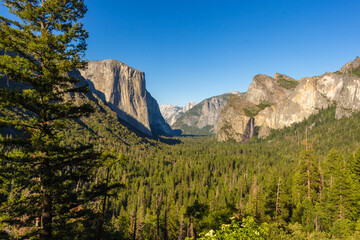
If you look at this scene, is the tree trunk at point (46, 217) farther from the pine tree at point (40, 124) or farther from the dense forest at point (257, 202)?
the dense forest at point (257, 202)

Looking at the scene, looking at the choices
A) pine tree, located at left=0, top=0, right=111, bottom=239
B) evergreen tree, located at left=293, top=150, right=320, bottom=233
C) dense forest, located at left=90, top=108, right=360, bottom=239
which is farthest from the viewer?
evergreen tree, located at left=293, top=150, right=320, bottom=233

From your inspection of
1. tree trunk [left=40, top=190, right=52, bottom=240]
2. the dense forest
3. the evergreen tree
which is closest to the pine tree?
tree trunk [left=40, top=190, right=52, bottom=240]

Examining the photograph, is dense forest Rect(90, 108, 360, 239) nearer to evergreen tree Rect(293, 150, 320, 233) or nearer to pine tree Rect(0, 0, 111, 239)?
evergreen tree Rect(293, 150, 320, 233)

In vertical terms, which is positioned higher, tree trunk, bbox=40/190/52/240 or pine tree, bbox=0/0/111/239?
pine tree, bbox=0/0/111/239

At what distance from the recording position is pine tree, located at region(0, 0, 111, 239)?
9297mm

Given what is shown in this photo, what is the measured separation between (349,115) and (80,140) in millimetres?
226755

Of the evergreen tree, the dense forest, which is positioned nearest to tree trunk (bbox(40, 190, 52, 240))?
the dense forest

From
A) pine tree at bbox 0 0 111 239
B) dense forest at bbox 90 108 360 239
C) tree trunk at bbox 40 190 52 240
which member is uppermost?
pine tree at bbox 0 0 111 239

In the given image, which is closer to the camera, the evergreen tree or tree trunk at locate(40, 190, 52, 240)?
tree trunk at locate(40, 190, 52, 240)

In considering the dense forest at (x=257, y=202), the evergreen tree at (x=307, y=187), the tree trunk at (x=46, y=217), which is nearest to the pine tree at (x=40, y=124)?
the tree trunk at (x=46, y=217)

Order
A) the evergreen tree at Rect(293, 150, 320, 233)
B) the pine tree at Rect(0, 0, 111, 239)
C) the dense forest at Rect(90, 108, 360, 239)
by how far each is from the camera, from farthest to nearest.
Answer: the evergreen tree at Rect(293, 150, 320, 233) < the dense forest at Rect(90, 108, 360, 239) < the pine tree at Rect(0, 0, 111, 239)

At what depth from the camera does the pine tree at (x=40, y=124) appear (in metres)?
9.30

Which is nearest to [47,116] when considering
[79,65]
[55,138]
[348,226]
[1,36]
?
[55,138]

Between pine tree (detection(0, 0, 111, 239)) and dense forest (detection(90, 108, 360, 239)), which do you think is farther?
dense forest (detection(90, 108, 360, 239))
